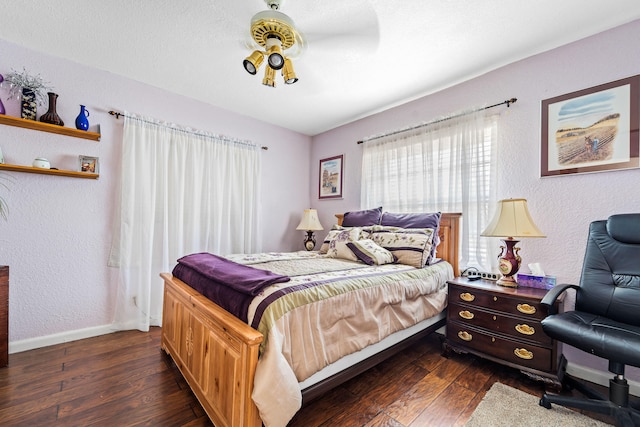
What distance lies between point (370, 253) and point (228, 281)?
50.3 inches

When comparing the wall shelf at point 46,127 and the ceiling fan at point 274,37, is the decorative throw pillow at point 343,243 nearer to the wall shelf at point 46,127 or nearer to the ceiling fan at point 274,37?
the ceiling fan at point 274,37

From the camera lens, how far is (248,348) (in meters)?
1.14

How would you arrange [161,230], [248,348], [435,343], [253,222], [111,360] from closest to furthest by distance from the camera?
[248,348] < [111,360] < [435,343] < [161,230] < [253,222]

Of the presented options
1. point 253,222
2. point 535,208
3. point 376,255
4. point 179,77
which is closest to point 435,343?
point 376,255

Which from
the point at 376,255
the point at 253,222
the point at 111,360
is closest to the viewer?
the point at 111,360

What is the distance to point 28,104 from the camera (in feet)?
7.20

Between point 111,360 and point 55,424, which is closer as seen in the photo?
point 55,424

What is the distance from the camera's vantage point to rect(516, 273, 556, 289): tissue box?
77.4 inches

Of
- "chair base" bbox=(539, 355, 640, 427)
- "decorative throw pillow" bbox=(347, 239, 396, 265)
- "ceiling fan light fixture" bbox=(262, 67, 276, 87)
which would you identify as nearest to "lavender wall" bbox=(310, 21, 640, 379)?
"chair base" bbox=(539, 355, 640, 427)

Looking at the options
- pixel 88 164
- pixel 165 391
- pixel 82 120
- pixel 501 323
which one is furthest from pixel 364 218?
pixel 82 120

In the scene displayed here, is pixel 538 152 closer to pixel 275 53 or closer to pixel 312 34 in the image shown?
pixel 312 34

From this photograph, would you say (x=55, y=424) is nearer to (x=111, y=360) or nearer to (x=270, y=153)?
(x=111, y=360)

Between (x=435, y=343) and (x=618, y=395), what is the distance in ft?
4.03

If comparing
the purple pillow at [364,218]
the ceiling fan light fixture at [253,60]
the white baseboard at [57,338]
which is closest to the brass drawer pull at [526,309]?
the purple pillow at [364,218]
